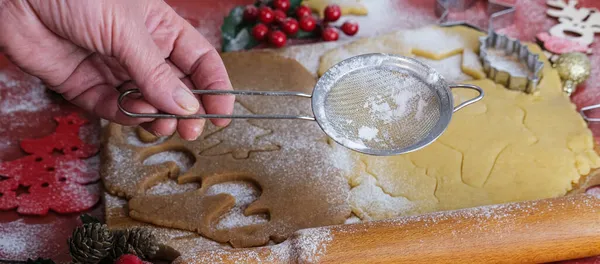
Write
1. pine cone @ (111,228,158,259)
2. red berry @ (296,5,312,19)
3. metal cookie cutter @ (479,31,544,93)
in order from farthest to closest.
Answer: red berry @ (296,5,312,19), metal cookie cutter @ (479,31,544,93), pine cone @ (111,228,158,259)

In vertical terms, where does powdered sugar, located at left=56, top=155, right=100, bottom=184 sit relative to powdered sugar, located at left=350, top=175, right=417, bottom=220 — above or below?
below

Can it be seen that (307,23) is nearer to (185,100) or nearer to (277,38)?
(277,38)

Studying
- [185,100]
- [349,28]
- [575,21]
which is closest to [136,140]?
[185,100]

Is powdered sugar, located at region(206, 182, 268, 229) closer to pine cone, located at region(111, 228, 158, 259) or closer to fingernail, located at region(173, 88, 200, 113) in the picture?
pine cone, located at region(111, 228, 158, 259)

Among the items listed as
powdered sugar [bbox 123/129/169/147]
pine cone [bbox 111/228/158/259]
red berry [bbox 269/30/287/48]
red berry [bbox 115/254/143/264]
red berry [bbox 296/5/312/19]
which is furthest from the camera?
red berry [bbox 296/5/312/19]

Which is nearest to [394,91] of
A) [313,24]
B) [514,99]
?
[514,99]

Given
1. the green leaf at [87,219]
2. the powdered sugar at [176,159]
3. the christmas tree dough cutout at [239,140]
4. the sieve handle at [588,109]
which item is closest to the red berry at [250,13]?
the christmas tree dough cutout at [239,140]

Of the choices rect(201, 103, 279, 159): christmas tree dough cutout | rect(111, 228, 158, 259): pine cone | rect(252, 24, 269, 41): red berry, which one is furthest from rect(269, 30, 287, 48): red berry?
rect(111, 228, 158, 259): pine cone
